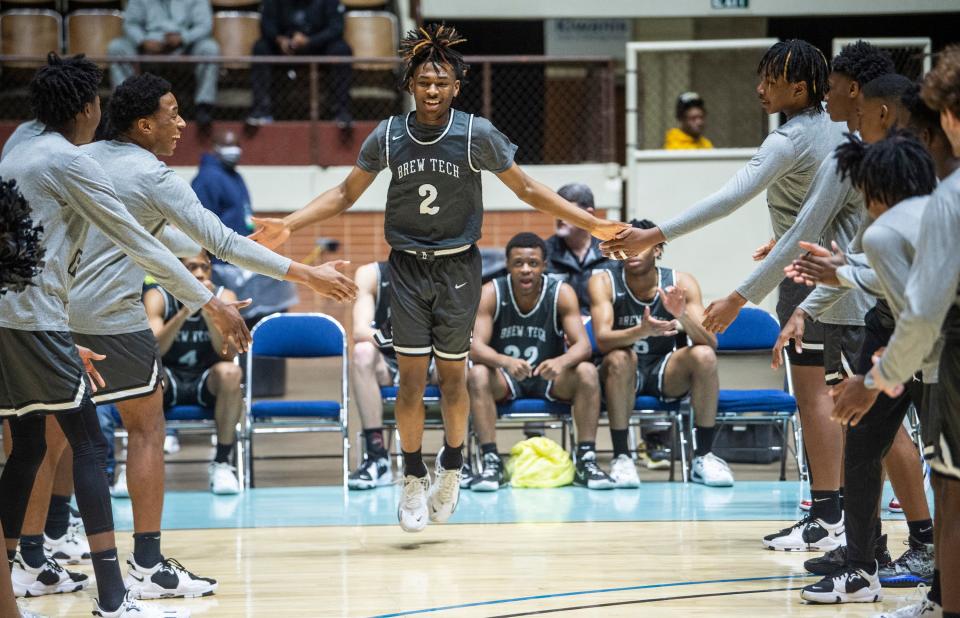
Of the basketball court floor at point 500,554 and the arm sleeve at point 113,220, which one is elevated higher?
the arm sleeve at point 113,220

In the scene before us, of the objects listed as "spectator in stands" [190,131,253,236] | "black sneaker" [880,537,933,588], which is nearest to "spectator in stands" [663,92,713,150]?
"spectator in stands" [190,131,253,236]

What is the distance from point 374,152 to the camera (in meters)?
5.38

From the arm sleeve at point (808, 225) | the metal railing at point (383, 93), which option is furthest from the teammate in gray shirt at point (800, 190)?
the metal railing at point (383, 93)

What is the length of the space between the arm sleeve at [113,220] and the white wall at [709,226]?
6.88 meters

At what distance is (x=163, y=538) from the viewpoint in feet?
19.2

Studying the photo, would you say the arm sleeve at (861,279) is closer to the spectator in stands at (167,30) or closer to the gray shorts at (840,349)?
the gray shorts at (840,349)

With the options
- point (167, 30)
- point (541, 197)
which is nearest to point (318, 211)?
point (541, 197)

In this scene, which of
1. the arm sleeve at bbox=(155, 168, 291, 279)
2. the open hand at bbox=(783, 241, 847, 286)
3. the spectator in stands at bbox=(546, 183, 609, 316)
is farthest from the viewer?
the spectator in stands at bbox=(546, 183, 609, 316)

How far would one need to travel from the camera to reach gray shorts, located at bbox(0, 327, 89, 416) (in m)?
3.93

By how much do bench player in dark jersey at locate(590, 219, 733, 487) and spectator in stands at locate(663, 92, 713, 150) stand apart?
3.30 meters

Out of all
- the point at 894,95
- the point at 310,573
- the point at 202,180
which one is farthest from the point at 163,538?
A: the point at 202,180

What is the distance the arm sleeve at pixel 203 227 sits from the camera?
4.54m

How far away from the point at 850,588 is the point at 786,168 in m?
1.72

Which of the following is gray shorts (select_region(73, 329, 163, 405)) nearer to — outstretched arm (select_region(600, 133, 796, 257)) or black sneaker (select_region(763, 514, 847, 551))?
outstretched arm (select_region(600, 133, 796, 257))
